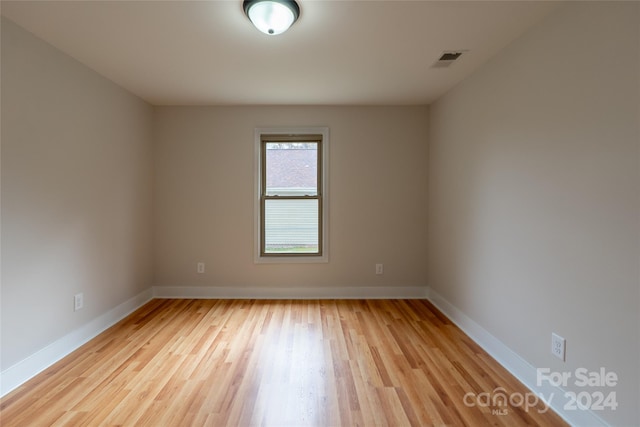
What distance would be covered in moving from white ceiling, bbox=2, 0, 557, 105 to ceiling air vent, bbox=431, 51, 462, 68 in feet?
0.27

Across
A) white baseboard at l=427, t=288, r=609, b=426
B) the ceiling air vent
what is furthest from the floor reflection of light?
the ceiling air vent

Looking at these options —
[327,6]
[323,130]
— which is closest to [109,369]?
[327,6]

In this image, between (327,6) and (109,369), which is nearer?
(327,6)

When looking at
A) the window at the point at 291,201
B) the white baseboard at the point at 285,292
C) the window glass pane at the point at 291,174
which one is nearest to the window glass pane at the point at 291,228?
the window at the point at 291,201

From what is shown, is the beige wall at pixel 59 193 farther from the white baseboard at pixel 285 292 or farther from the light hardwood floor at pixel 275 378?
the white baseboard at pixel 285 292

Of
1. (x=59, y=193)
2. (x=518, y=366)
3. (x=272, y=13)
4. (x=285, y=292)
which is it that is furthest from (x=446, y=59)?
(x=59, y=193)

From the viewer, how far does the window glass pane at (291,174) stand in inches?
163

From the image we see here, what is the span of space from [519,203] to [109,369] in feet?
10.8

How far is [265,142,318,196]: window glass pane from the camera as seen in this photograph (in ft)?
13.6

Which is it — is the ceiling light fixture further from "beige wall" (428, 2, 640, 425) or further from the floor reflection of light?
the floor reflection of light

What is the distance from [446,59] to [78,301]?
382 centimetres

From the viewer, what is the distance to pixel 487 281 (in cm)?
271

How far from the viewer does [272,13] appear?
1.91 m

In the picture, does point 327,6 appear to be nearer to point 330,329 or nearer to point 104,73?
point 104,73
